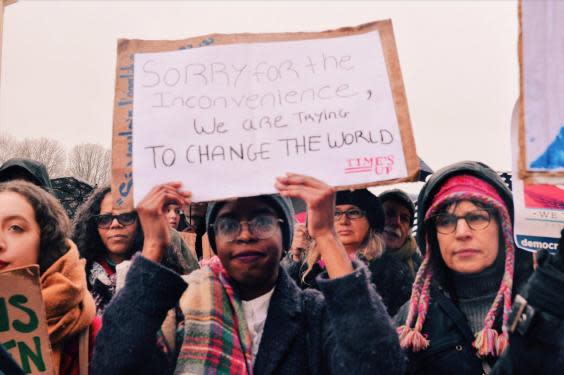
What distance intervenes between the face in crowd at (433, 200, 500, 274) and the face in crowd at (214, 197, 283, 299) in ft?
2.38

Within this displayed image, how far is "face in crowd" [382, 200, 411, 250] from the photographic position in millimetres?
4383

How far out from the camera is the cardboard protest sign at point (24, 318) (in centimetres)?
210

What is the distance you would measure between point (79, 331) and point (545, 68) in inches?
74.8

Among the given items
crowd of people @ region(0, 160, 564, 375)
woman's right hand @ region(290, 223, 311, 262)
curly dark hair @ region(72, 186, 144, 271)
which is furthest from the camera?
woman's right hand @ region(290, 223, 311, 262)

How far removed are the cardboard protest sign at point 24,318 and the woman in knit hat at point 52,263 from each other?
0.18m

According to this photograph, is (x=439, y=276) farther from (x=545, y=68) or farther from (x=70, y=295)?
(x=70, y=295)

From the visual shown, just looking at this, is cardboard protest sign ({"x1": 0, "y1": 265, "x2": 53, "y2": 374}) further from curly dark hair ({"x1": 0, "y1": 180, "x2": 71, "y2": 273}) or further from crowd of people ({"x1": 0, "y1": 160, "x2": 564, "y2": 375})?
curly dark hair ({"x1": 0, "y1": 180, "x2": 71, "y2": 273})

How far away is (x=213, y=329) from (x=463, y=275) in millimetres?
1087

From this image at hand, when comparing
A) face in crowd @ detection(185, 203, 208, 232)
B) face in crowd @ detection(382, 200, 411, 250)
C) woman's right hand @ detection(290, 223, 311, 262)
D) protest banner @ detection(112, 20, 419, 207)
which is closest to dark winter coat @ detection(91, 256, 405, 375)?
protest banner @ detection(112, 20, 419, 207)

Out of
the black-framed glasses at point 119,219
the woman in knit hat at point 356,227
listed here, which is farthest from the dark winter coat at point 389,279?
the black-framed glasses at point 119,219

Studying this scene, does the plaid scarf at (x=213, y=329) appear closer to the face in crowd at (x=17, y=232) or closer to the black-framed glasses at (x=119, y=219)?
the face in crowd at (x=17, y=232)

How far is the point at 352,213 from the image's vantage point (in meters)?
4.06

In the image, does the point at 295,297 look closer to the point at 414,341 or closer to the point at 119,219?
the point at 414,341

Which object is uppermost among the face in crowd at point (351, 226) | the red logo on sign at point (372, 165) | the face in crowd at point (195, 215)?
the face in crowd at point (195, 215)
